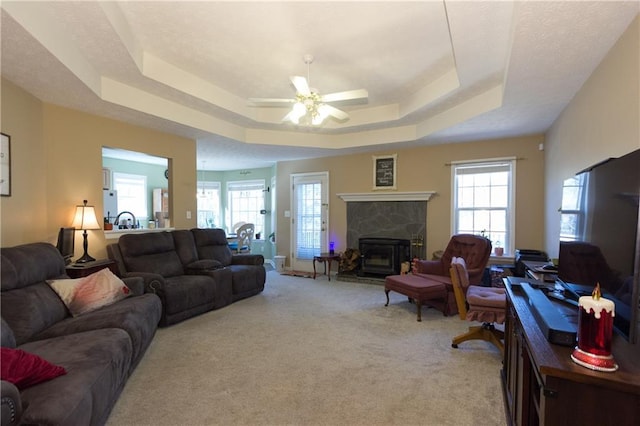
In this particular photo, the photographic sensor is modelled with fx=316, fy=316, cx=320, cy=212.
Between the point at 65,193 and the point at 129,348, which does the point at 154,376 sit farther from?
the point at 65,193

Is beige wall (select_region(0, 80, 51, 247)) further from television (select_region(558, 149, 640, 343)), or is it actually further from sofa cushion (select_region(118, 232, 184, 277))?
television (select_region(558, 149, 640, 343))

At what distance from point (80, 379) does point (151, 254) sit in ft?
8.78

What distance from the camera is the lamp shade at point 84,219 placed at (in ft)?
11.1

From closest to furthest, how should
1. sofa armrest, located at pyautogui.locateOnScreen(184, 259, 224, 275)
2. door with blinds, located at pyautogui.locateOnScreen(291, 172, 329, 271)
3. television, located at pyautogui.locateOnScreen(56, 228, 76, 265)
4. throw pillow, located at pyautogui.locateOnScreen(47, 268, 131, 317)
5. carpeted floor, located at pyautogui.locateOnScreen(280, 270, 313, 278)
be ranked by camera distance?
throw pillow, located at pyautogui.locateOnScreen(47, 268, 131, 317) < television, located at pyautogui.locateOnScreen(56, 228, 76, 265) < sofa armrest, located at pyautogui.locateOnScreen(184, 259, 224, 275) < carpeted floor, located at pyautogui.locateOnScreen(280, 270, 313, 278) < door with blinds, located at pyautogui.locateOnScreen(291, 172, 329, 271)

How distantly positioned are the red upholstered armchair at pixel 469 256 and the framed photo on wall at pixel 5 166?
14.8 feet

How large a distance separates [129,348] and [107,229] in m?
2.46

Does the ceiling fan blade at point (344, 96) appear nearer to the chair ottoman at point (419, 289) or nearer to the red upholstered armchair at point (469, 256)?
the chair ottoman at point (419, 289)

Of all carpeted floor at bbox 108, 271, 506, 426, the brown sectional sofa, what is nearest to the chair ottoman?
carpeted floor at bbox 108, 271, 506, 426

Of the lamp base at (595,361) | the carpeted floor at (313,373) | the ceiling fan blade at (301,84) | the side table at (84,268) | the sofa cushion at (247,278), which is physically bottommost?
the carpeted floor at (313,373)

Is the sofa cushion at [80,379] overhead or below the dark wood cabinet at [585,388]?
below

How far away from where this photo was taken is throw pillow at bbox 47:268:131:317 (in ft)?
8.30

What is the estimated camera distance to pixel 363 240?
19.5ft

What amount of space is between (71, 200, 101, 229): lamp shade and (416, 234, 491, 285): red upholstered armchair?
402 cm

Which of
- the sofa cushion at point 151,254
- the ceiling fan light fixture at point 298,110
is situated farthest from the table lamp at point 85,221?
the ceiling fan light fixture at point 298,110
